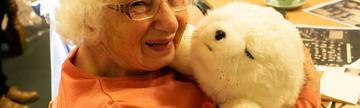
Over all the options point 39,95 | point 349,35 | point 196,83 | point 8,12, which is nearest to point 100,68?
point 196,83

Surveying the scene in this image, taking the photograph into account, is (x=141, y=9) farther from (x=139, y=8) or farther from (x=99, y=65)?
(x=99, y=65)

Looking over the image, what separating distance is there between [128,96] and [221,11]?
231 mm

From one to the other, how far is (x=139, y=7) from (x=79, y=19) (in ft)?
0.37

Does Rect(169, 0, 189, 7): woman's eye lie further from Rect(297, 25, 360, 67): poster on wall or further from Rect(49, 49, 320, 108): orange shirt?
Rect(297, 25, 360, 67): poster on wall

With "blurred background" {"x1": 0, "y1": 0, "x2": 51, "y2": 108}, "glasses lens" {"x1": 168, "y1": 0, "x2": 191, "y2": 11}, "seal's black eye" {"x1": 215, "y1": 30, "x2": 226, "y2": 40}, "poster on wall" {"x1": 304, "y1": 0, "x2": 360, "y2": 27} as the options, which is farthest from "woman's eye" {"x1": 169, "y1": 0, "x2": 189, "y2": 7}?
"blurred background" {"x1": 0, "y1": 0, "x2": 51, "y2": 108}

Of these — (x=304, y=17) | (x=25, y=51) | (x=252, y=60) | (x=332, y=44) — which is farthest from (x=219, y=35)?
(x=25, y=51)

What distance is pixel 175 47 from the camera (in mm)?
949

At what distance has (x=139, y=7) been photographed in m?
0.86

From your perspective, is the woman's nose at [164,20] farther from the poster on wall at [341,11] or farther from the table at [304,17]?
the poster on wall at [341,11]

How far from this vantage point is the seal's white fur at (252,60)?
0.81m

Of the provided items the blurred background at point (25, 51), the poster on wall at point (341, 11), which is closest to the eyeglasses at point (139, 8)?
the poster on wall at point (341, 11)

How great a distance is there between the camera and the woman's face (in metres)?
0.87

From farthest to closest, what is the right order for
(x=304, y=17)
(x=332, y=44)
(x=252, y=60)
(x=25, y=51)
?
(x=25, y=51)
(x=304, y=17)
(x=332, y=44)
(x=252, y=60)

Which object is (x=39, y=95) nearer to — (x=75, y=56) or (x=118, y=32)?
(x=75, y=56)
